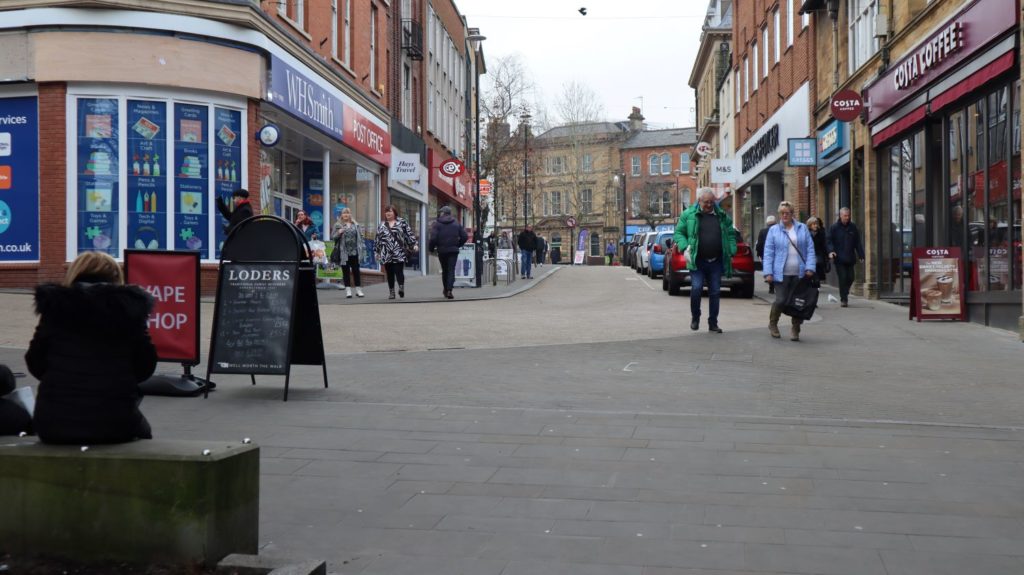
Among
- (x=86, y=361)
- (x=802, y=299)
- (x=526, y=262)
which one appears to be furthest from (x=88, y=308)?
(x=526, y=262)

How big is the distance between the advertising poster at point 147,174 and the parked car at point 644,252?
20227 mm

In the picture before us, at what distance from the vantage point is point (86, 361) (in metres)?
4.18

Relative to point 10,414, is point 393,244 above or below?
above

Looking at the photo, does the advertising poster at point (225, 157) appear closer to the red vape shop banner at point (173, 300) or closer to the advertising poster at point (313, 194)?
the advertising poster at point (313, 194)

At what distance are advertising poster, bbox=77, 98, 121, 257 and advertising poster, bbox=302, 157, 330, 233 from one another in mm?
7524

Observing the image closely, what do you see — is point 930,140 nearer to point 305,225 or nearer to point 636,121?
point 305,225

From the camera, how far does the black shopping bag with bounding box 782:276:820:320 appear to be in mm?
12750

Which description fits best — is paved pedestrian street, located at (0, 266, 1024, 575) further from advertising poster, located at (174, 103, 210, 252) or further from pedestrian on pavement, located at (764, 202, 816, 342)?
advertising poster, located at (174, 103, 210, 252)

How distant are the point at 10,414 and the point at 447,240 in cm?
1603

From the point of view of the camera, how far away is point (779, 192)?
35.8 meters

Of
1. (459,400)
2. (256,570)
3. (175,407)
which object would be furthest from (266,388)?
(256,570)

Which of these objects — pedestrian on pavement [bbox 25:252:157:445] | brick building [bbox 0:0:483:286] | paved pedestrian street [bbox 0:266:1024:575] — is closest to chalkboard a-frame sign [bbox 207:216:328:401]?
paved pedestrian street [bbox 0:266:1024:575]

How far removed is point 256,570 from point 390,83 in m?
31.1

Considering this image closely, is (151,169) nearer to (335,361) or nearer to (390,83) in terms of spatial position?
(335,361)
